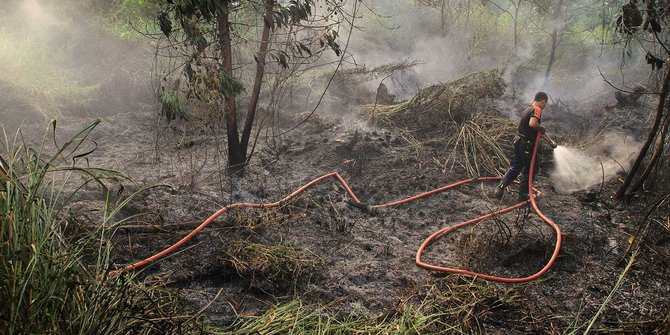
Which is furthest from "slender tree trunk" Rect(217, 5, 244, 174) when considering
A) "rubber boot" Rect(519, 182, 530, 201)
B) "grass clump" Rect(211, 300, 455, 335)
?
"rubber boot" Rect(519, 182, 530, 201)

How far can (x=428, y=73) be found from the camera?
453 inches

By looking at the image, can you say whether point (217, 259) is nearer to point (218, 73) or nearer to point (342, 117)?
point (218, 73)

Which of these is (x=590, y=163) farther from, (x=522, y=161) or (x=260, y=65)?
(x=260, y=65)

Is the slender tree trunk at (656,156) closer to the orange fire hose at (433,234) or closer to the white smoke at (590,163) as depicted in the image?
the white smoke at (590,163)

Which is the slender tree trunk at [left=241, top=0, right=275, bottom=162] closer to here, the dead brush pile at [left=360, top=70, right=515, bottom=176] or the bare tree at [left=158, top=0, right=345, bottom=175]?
the bare tree at [left=158, top=0, right=345, bottom=175]

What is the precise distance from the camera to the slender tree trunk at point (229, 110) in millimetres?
4492

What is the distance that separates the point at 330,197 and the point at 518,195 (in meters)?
2.56

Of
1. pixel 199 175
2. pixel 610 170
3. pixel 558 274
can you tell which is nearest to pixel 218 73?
pixel 199 175

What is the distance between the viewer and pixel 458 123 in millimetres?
7086

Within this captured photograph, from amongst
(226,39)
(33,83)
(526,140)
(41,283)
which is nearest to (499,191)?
(526,140)

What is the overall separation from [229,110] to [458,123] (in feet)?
13.1

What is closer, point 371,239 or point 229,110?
point 371,239

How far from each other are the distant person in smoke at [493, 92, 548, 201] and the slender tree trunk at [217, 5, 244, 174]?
3454mm

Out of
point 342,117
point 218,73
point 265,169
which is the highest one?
point 218,73
